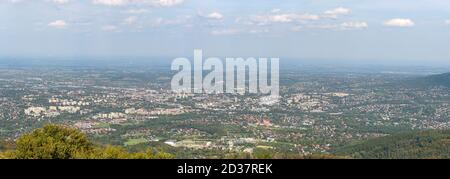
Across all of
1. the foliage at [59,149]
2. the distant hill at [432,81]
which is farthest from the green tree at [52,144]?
the distant hill at [432,81]

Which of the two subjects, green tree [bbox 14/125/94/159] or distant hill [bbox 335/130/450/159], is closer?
green tree [bbox 14/125/94/159]

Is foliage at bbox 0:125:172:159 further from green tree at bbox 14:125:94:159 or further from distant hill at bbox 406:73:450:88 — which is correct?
distant hill at bbox 406:73:450:88

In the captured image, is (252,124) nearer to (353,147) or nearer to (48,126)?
(353,147)

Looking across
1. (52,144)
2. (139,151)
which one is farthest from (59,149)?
(139,151)

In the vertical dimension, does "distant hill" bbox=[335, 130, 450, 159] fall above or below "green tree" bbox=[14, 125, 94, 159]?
below

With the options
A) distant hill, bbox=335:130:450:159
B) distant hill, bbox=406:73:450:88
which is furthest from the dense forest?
distant hill, bbox=406:73:450:88

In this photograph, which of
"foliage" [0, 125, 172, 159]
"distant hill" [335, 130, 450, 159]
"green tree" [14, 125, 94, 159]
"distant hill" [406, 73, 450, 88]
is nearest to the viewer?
"foliage" [0, 125, 172, 159]

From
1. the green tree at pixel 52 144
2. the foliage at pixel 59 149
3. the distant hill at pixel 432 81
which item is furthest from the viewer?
the distant hill at pixel 432 81

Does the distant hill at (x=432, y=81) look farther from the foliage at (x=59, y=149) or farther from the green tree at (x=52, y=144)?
the foliage at (x=59, y=149)

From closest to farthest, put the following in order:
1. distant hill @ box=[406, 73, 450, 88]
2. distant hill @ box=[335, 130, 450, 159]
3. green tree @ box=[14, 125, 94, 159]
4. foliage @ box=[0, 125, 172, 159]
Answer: foliage @ box=[0, 125, 172, 159] → green tree @ box=[14, 125, 94, 159] → distant hill @ box=[335, 130, 450, 159] → distant hill @ box=[406, 73, 450, 88]
